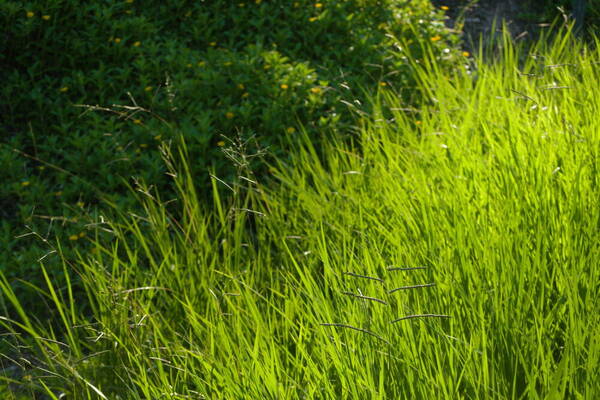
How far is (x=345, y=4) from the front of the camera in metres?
5.05

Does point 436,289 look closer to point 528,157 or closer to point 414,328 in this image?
point 414,328

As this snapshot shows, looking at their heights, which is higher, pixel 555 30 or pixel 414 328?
pixel 414 328

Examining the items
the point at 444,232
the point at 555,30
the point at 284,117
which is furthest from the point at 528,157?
the point at 555,30

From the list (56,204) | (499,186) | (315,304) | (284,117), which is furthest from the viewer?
(284,117)

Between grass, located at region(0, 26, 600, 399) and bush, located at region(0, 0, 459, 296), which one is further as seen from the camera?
bush, located at region(0, 0, 459, 296)

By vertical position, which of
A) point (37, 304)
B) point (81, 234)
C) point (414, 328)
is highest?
point (414, 328)

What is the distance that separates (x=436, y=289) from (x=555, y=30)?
516 cm

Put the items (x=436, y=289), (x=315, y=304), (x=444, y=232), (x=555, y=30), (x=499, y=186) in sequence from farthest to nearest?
(x=555, y=30) < (x=499, y=186) < (x=444, y=232) < (x=436, y=289) < (x=315, y=304)

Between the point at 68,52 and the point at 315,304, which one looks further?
the point at 68,52

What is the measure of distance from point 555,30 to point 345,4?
243 centimetres

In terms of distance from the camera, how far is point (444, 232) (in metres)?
2.24

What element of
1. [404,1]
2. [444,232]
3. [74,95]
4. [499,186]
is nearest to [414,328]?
[444,232]

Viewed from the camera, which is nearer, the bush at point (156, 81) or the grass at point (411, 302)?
the grass at point (411, 302)

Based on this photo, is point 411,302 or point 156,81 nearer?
point 411,302
